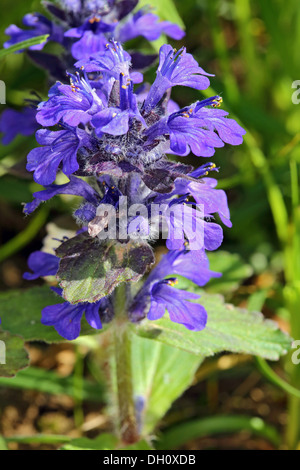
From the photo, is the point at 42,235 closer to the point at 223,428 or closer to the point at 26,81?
the point at 26,81

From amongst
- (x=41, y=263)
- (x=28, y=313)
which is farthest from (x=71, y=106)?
(x=28, y=313)

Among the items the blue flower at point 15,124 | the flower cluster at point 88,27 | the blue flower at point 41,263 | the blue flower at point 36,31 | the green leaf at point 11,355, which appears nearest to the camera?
the green leaf at point 11,355

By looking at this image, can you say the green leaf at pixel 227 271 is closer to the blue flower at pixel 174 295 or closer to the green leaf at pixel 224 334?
the green leaf at pixel 224 334

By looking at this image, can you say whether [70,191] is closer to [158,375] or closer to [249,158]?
[158,375]

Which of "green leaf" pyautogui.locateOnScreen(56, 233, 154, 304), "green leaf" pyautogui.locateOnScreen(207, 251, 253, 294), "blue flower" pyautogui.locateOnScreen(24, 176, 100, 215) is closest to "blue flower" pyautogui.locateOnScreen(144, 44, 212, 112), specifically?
"blue flower" pyautogui.locateOnScreen(24, 176, 100, 215)

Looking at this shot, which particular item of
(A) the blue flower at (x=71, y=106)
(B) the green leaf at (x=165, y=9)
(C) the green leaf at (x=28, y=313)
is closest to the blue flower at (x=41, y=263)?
(C) the green leaf at (x=28, y=313)

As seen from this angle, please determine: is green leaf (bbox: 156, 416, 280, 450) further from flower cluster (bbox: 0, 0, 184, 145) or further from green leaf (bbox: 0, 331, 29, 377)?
flower cluster (bbox: 0, 0, 184, 145)
